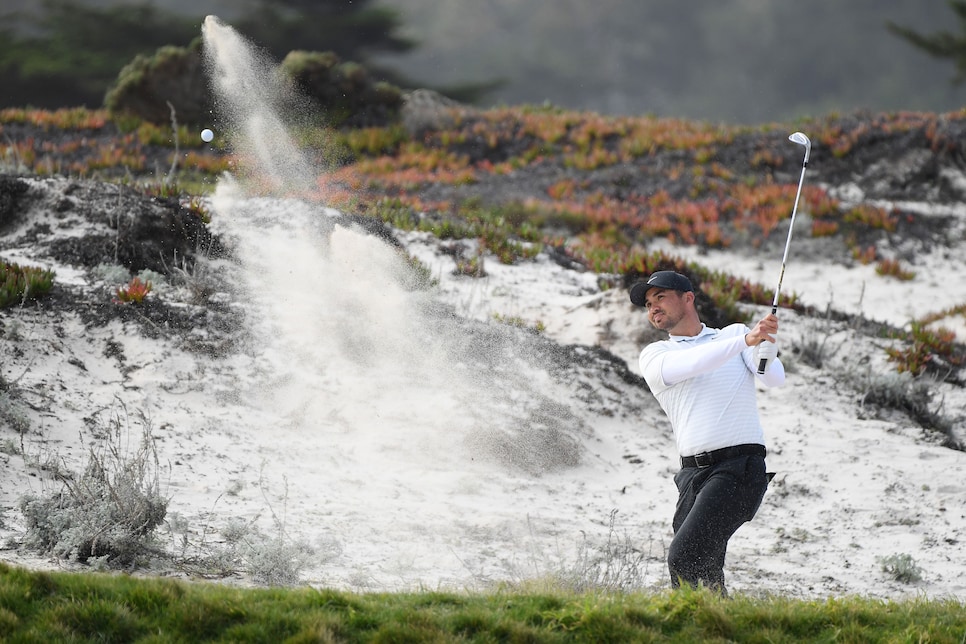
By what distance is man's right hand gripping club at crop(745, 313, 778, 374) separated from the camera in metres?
4.18

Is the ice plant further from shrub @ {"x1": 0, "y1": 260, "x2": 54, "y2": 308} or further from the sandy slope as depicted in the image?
shrub @ {"x1": 0, "y1": 260, "x2": 54, "y2": 308}

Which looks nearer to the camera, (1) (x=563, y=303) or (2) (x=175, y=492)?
(2) (x=175, y=492)

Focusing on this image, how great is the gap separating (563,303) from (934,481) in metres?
5.01

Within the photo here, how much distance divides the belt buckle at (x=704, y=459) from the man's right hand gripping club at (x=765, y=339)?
480 mm

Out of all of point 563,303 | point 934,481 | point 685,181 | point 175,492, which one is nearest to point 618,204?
point 685,181

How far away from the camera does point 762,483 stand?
4473 mm

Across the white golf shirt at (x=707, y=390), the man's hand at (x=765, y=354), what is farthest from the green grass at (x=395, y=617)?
the man's hand at (x=765, y=354)

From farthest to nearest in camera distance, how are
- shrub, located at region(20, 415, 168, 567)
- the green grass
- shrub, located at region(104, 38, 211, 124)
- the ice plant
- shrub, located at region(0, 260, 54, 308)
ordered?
shrub, located at region(104, 38, 211, 124) → the ice plant → shrub, located at region(0, 260, 54, 308) → shrub, located at region(20, 415, 168, 567) → the green grass

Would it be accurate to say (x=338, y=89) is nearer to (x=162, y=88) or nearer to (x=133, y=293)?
(x=162, y=88)

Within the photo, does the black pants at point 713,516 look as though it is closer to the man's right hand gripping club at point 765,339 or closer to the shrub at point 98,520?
the man's right hand gripping club at point 765,339

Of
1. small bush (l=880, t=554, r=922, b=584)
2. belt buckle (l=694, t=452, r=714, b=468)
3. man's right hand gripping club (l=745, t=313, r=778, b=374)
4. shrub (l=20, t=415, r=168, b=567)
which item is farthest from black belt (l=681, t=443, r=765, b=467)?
shrub (l=20, t=415, r=168, b=567)

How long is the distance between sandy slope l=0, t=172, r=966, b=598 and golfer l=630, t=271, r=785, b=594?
0.96 meters

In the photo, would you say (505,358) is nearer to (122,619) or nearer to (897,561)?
(897,561)

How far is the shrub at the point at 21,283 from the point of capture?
877 centimetres
